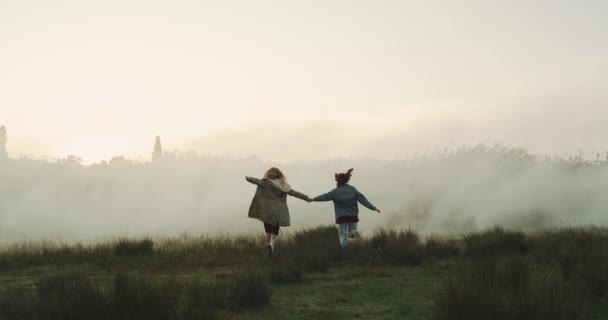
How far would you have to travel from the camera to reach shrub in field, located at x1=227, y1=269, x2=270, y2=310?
720cm

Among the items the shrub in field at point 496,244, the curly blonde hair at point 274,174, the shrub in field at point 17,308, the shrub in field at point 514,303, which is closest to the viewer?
the shrub in field at point 514,303

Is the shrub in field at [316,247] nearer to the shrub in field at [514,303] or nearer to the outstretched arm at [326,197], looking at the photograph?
the outstretched arm at [326,197]

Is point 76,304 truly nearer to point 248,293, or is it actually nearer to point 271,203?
point 248,293

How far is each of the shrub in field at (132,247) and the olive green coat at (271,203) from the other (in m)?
2.95

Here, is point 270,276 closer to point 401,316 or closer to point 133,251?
point 401,316

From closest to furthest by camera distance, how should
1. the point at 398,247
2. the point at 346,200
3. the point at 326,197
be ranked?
the point at 398,247 → the point at 346,200 → the point at 326,197

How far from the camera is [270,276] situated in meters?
9.66

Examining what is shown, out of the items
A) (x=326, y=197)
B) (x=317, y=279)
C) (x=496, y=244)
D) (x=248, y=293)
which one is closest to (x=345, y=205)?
(x=326, y=197)

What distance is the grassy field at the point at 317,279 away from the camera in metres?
5.65

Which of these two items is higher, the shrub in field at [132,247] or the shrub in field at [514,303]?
the shrub in field at [132,247]

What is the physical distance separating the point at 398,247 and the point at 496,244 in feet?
7.38

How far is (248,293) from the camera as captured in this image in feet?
24.1

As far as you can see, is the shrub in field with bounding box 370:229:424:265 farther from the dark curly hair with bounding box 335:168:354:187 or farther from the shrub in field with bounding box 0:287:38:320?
the shrub in field with bounding box 0:287:38:320

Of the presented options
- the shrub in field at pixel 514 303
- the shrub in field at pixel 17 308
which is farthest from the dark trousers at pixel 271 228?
the shrub in field at pixel 514 303
